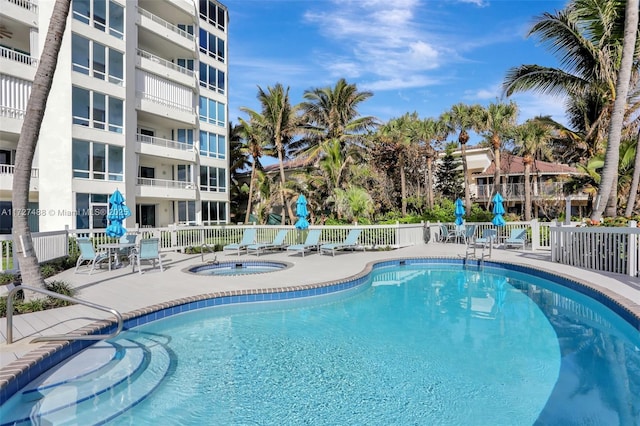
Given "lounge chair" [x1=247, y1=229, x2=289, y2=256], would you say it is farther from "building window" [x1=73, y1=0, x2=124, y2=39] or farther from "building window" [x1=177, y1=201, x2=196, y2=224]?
"building window" [x1=73, y1=0, x2=124, y2=39]

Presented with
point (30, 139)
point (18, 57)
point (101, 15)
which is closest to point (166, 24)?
point (101, 15)

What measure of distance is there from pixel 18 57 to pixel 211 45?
475 inches

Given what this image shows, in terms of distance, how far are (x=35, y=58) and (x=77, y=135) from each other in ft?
12.4

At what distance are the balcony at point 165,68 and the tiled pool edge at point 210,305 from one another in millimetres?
18151

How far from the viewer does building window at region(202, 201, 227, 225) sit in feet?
82.4

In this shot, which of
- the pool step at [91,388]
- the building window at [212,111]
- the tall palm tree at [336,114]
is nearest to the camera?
the pool step at [91,388]

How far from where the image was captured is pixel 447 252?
1464 centimetres

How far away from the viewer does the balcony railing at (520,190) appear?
26.6 m

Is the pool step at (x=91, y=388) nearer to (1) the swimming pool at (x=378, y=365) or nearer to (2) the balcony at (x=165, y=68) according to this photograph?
(1) the swimming pool at (x=378, y=365)

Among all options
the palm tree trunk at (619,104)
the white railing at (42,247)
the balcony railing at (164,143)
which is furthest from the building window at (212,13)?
the palm tree trunk at (619,104)

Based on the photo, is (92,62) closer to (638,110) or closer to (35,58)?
(35,58)

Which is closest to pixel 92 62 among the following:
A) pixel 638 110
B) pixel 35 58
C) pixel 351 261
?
pixel 35 58

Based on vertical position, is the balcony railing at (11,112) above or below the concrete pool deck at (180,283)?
above

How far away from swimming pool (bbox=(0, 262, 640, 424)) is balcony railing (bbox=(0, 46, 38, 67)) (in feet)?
55.4
